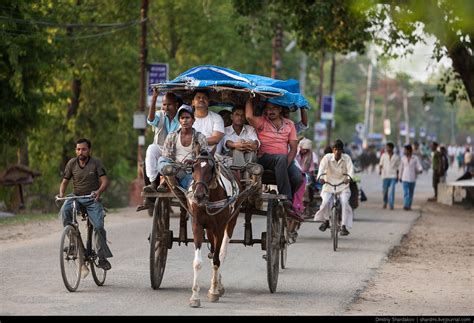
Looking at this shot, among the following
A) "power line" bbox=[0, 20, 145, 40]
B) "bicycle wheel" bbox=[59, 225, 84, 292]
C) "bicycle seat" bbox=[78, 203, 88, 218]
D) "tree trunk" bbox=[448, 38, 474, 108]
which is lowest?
"bicycle wheel" bbox=[59, 225, 84, 292]

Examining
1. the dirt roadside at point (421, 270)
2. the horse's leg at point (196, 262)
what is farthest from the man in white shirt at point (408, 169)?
the horse's leg at point (196, 262)

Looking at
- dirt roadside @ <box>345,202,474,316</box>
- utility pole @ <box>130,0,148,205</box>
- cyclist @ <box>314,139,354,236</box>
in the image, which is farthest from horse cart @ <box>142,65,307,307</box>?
utility pole @ <box>130,0,148,205</box>

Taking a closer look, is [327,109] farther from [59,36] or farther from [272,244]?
[272,244]

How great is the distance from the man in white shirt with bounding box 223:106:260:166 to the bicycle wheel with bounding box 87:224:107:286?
2041mm

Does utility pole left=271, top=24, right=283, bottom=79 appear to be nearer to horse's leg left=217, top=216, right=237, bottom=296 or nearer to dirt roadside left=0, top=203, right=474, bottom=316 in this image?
dirt roadside left=0, top=203, right=474, bottom=316

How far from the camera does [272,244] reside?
1334 centimetres

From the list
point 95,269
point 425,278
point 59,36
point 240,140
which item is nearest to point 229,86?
point 240,140

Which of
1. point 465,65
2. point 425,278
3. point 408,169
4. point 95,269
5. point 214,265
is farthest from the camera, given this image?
point 408,169

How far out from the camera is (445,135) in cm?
19212

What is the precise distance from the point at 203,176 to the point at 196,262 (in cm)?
93

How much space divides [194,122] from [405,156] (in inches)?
863

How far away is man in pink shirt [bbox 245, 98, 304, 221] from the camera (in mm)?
13805
